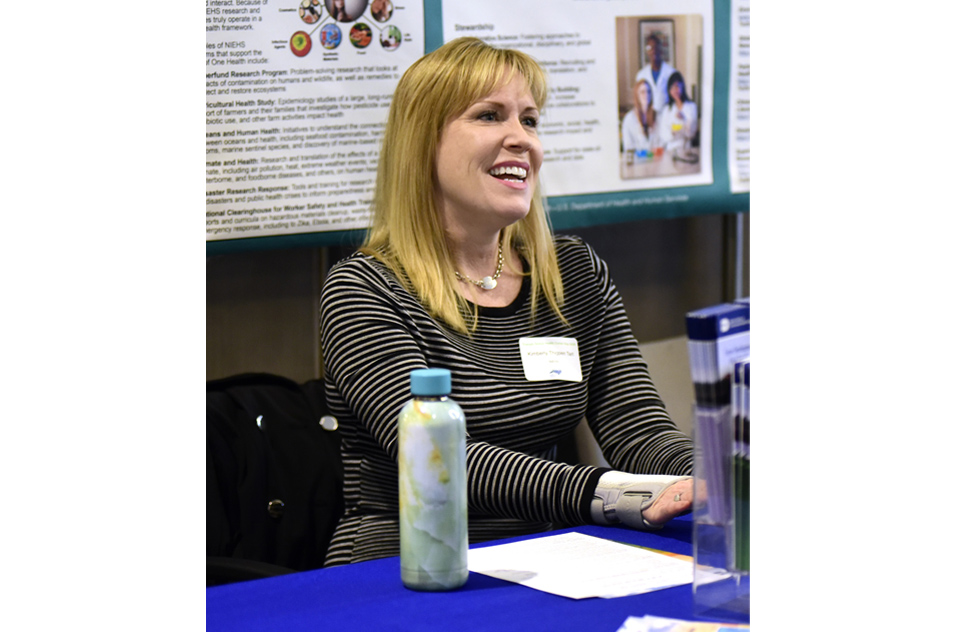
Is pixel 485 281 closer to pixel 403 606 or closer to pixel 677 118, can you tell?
pixel 403 606

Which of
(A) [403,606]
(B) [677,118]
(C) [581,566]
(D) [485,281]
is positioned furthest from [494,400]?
(B) [677,118]

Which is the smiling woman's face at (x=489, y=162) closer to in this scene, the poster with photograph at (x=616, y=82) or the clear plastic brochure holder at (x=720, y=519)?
the poster with photograph at (x=616, y=82)

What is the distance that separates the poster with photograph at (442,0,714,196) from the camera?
7.76ft

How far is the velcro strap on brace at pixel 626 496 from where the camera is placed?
1.22 metres

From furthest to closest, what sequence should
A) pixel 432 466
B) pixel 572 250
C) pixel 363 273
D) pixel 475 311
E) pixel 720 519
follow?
pixel 572 250 < pixel 475 311 < pixel 363 273 < pixel 432 466 < pixel 720 519

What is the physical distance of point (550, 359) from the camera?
Answer: 5.76 ft

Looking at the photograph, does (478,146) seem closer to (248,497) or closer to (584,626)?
(248,497)

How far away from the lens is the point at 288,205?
2.10m

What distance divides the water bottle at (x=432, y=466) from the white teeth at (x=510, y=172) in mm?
950

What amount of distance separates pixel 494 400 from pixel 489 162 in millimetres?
450

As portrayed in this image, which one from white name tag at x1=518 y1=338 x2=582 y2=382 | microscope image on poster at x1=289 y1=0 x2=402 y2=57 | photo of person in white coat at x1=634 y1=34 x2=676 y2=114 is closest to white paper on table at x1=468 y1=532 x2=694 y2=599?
white name tag at x1=518 y1=338 x2=582 y2=382

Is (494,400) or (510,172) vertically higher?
(510,172)
